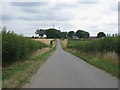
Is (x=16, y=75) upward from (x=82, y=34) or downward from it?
downward

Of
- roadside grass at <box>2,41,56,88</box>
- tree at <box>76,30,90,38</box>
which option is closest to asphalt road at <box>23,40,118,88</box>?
roadside grass at <box>2,41,56,88</box>

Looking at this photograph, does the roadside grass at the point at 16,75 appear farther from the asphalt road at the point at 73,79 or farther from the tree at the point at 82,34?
the tree at the point at 82,34

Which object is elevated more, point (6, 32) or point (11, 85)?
point (6, 32)

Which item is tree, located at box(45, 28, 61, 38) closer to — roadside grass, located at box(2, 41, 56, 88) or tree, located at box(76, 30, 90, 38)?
tree, located at box(76, 30, 90, 38)

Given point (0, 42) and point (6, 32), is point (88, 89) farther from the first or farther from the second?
point (6, 32)

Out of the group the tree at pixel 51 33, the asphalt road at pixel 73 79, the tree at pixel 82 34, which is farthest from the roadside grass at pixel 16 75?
the tree at pixel 51 33

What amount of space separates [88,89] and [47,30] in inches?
7257

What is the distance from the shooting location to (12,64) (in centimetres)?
2361

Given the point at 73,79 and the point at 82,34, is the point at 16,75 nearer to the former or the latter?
the point at 73,79

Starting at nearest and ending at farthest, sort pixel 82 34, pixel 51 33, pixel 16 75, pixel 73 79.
Answer: 1. pixel 73 79
2. pixel 16 75
3. pixel 82 34
4. pixel 51 33

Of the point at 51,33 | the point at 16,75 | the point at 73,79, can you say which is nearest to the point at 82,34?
the point at 51,33

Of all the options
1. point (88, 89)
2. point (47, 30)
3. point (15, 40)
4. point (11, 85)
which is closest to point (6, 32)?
point (15, 40)

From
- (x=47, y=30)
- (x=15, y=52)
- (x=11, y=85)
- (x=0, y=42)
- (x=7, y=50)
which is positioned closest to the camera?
(x=11, y=85)

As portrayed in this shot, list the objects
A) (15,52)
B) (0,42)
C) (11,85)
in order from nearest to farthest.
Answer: (11,85)
(0,42)
(15,52)
